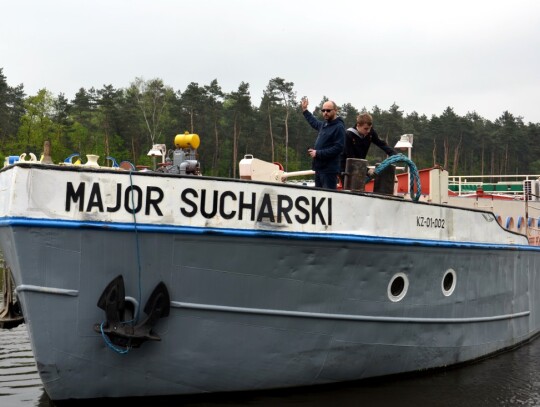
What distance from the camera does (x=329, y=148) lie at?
7633 mm

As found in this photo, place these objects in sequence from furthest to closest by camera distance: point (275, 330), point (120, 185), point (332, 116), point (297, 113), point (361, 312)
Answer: point (297, 113) < point (332, 116) < point (361, 312) < point (275, 330) < point (120, 185)

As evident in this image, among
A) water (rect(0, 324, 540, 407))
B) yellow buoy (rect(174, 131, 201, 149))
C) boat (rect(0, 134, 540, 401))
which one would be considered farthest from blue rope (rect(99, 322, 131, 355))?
yellow buoy (rect(174, 131, 201, 149))

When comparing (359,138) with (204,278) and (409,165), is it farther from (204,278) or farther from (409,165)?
(204,278)

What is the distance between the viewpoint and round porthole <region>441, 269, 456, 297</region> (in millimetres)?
8156

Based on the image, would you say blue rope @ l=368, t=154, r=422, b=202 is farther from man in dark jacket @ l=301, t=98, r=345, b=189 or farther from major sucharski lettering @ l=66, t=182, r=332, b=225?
major sucharski lettering @ l=66, t=182, r=332, b=225

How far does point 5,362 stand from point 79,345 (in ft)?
11.1

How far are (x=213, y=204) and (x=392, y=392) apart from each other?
9.97 ft

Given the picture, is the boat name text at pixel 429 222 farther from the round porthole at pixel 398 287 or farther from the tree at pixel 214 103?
the tree at pixel 214 103

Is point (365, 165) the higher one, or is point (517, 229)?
point (365, 165)

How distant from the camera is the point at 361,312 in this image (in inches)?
282

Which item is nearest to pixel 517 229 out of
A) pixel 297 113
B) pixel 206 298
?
pixel 206 298

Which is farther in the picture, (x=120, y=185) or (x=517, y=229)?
(x=517, y=229)

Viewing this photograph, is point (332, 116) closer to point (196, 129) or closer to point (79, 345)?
point (79, 345)

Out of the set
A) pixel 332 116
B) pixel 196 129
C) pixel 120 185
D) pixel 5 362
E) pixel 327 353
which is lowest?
pixel 5 362
